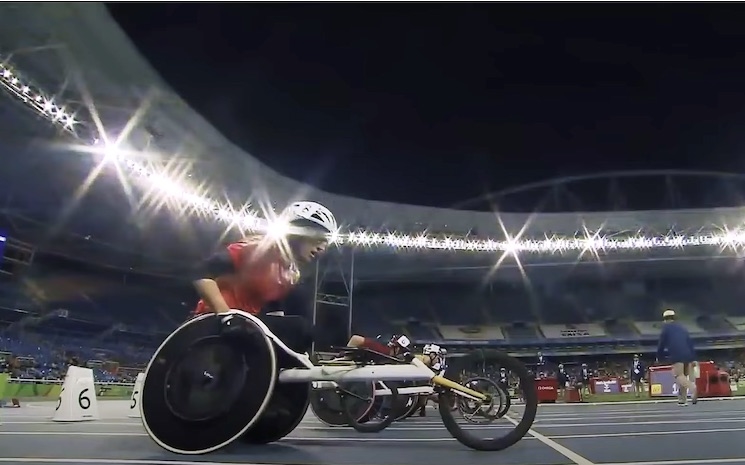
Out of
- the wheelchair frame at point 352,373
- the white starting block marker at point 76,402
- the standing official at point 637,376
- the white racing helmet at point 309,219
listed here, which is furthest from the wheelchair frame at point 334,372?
the white starting block marker at point 76,402

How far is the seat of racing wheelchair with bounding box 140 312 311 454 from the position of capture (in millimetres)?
1210

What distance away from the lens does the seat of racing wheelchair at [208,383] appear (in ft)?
3.97

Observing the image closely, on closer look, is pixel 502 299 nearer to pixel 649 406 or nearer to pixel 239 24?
pixel 239 24

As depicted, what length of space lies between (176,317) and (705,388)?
195 cm

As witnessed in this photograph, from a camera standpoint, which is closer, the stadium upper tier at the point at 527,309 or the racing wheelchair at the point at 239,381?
the racing wheelchair at the point at 239,381

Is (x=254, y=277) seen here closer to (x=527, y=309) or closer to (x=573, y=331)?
(x=527, y=309)

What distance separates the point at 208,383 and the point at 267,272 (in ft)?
0.98

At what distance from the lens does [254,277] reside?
1.38 m

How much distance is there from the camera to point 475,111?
76.8 inches

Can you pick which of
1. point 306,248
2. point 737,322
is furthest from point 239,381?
point 737,322

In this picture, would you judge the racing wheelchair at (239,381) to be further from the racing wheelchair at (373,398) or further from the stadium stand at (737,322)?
the stadium stand at (737,322)

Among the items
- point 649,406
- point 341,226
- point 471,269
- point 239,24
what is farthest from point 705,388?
point 239,24

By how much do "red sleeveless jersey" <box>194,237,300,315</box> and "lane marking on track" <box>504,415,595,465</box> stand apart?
656mm

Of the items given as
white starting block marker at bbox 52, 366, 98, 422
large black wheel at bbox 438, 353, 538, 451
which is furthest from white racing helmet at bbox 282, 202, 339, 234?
white starting block marker at bbox 52, 366, 98, 422
